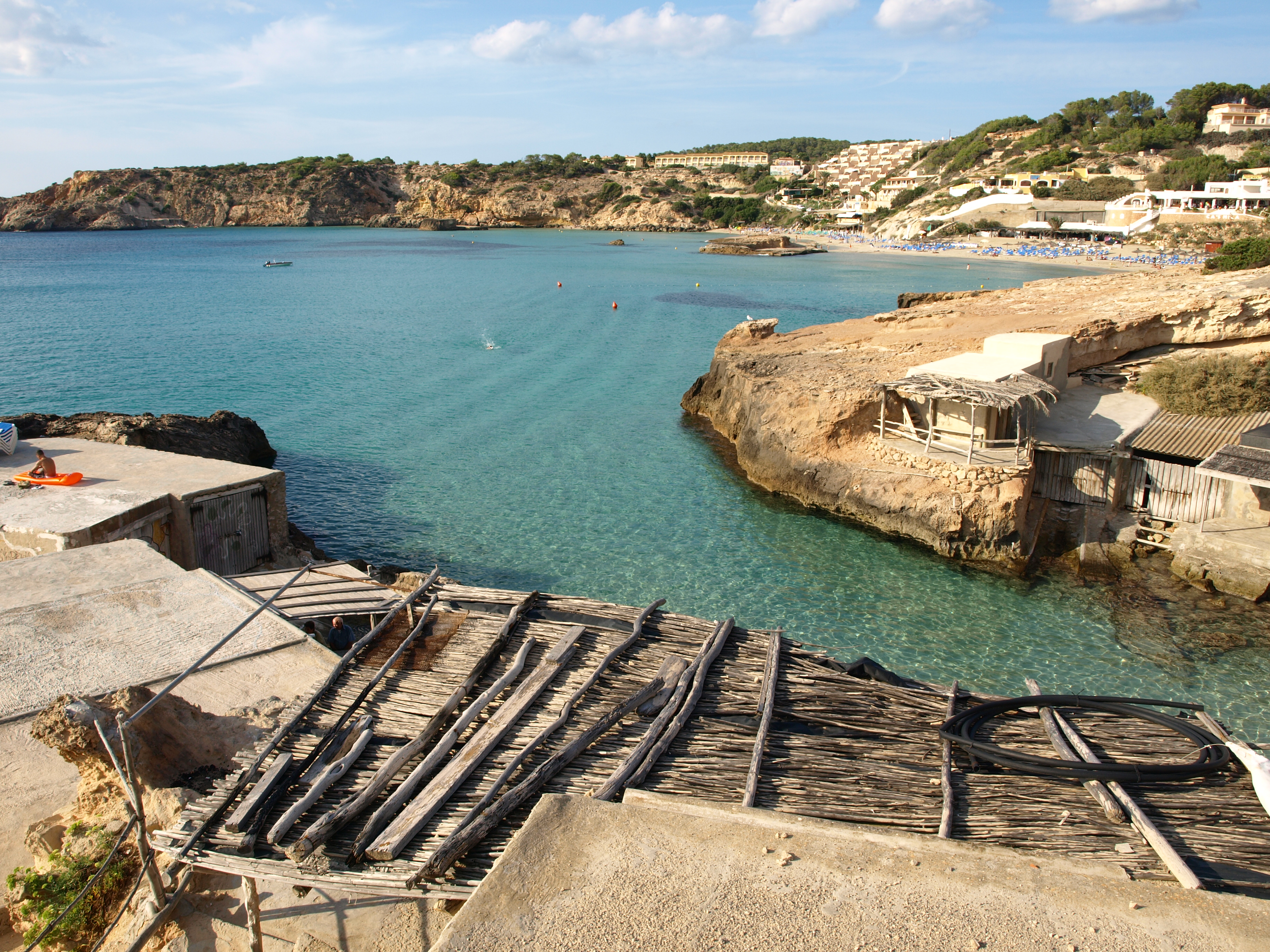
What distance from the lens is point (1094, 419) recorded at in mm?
19359

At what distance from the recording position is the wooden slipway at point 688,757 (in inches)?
192

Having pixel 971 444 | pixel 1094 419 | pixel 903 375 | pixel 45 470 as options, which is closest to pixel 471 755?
pixel 45 470

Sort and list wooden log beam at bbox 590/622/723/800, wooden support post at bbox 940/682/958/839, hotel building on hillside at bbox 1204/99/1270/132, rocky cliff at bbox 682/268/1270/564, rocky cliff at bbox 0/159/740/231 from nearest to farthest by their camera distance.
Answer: wooden support post at bbox 940/682/958/839
wooden log beam at bbox 590/622/723/800
rocky cliff at bbox 682/268/1270/564
hotel building on hillside at bbox 1204/99/1270/132
rocky cliff at bbox 0/159/740/231

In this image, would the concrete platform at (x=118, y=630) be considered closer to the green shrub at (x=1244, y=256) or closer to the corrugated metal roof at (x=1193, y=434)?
the corrugated metal roof at (x=1193, y=434)

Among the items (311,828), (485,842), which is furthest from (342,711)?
(485,842)

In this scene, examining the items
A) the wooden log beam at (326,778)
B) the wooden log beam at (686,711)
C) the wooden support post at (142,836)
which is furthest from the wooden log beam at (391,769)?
the wooden log beam at (686,711)

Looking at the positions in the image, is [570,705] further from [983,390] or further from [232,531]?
[983,390]

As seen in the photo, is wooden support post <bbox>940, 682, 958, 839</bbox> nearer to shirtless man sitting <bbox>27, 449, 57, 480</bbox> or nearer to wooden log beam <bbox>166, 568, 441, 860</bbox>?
wooden log beam <bbox>166, 568, 441, 860</bbox>

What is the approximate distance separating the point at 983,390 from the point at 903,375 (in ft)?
13.0

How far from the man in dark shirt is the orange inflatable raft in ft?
21.2

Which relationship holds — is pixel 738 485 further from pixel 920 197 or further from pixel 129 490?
pixel 920 197

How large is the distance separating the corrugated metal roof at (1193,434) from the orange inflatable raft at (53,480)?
20863 millimetres

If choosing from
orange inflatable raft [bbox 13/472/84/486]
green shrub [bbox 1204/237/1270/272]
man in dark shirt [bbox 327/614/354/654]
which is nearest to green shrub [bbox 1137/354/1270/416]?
green shrub [bbox 1204/237/1270/272]

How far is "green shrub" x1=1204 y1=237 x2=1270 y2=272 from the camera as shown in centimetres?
3450
